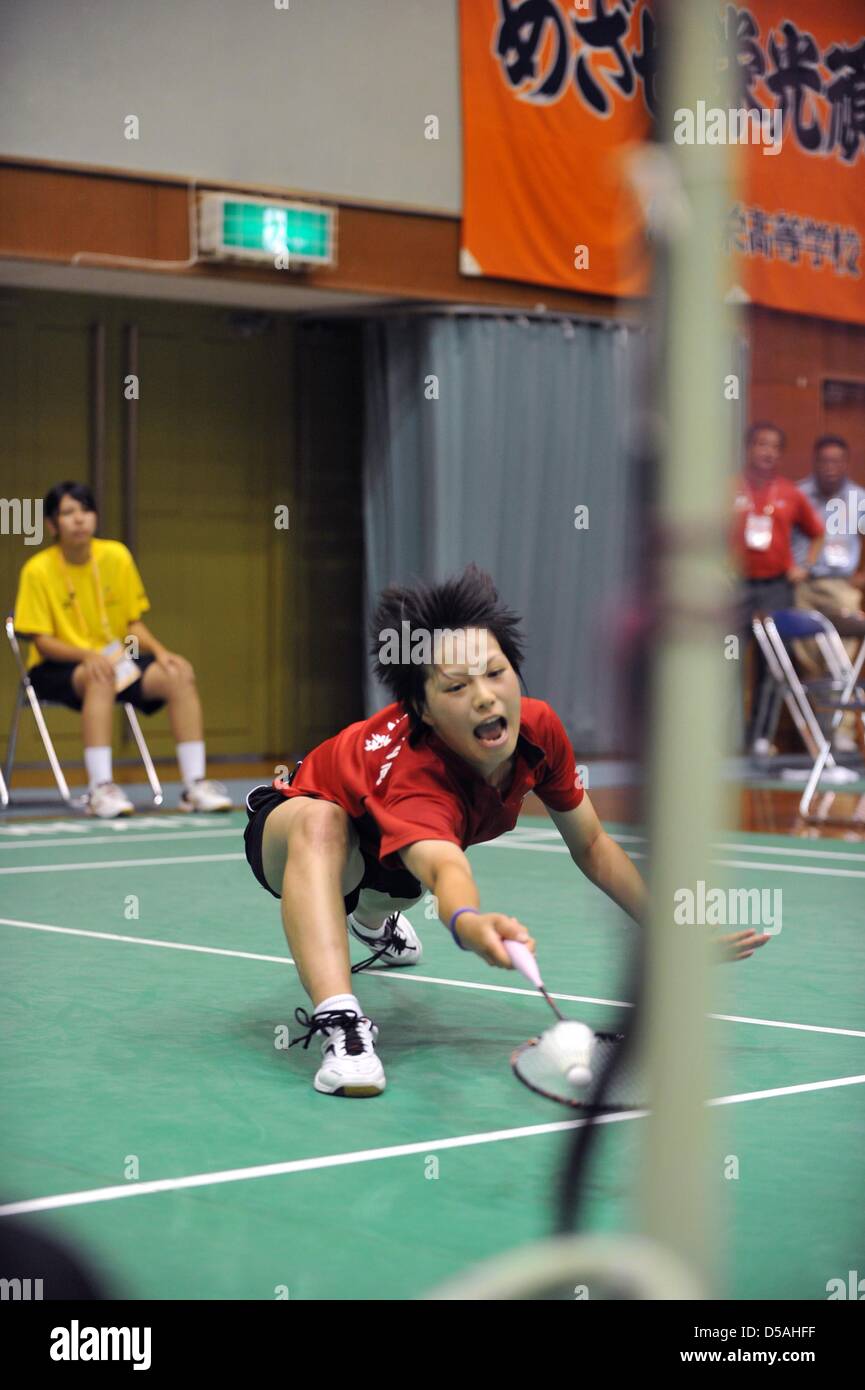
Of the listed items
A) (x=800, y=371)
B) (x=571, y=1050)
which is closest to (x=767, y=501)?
(x=800, y=371)

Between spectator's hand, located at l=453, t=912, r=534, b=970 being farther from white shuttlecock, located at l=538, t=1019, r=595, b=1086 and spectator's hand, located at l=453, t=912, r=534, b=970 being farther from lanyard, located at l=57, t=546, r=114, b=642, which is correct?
lanyard, located at l=57, t=546, r=114, b=642

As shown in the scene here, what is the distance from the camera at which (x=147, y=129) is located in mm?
9992

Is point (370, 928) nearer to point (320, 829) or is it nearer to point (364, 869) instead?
point (364, 869)

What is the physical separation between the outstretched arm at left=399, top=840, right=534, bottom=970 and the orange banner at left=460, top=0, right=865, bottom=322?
718cm

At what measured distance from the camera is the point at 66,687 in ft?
28.6

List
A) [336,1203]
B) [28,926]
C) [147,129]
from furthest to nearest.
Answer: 1. [147,129]
2. [28,926]
3. [336,1203]

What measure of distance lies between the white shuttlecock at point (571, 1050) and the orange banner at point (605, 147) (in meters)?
7.25

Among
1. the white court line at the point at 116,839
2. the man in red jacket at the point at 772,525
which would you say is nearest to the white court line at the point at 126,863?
the white court line at the point at 116,839

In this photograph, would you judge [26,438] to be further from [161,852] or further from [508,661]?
[508,661]

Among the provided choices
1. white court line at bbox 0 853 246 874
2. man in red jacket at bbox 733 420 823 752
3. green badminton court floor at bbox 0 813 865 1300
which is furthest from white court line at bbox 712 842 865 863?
man in red jacket at bbox 733 420 823 752

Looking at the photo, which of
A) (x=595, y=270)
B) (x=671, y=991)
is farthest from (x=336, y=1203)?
(x=595, y=270)

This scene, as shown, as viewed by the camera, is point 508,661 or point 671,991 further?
point 508,661

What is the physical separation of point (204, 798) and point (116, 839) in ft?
2.96
